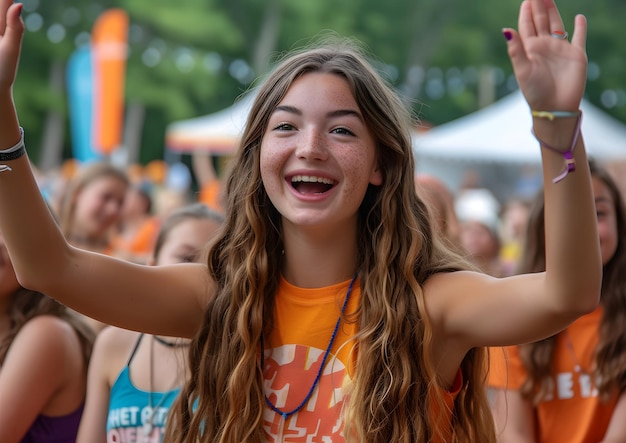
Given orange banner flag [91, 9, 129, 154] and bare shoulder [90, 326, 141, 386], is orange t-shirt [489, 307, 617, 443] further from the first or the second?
orange banner flag [91, 9, 129, 154]

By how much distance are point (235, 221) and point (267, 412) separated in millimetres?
577

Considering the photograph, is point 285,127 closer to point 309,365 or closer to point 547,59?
point 309,365

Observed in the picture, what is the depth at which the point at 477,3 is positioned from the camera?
1399 inches

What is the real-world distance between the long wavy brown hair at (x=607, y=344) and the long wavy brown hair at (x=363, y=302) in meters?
1.06

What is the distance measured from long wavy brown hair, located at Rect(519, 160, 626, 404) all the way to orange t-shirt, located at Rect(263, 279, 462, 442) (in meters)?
1.19

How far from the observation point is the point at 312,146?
2.31 meters

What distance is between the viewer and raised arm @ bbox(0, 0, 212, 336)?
6.70ft

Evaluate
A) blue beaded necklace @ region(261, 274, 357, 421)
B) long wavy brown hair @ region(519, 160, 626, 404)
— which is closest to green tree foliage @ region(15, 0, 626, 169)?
long wavy brown hair @ region(519, 160, 626, 404)

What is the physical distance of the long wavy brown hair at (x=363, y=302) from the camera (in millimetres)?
2279

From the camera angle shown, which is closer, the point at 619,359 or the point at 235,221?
the point at 235,221

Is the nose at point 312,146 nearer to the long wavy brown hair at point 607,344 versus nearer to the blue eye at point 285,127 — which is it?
the blue eye at point 285,127

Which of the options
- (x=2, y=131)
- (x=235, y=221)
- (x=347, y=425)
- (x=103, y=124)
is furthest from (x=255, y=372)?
(x=103, y=124)

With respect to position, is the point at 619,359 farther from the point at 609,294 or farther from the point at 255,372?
the point at 255,372

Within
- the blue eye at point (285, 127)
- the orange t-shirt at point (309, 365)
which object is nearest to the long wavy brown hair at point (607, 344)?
the orange t-shirt at point (309, 365)
